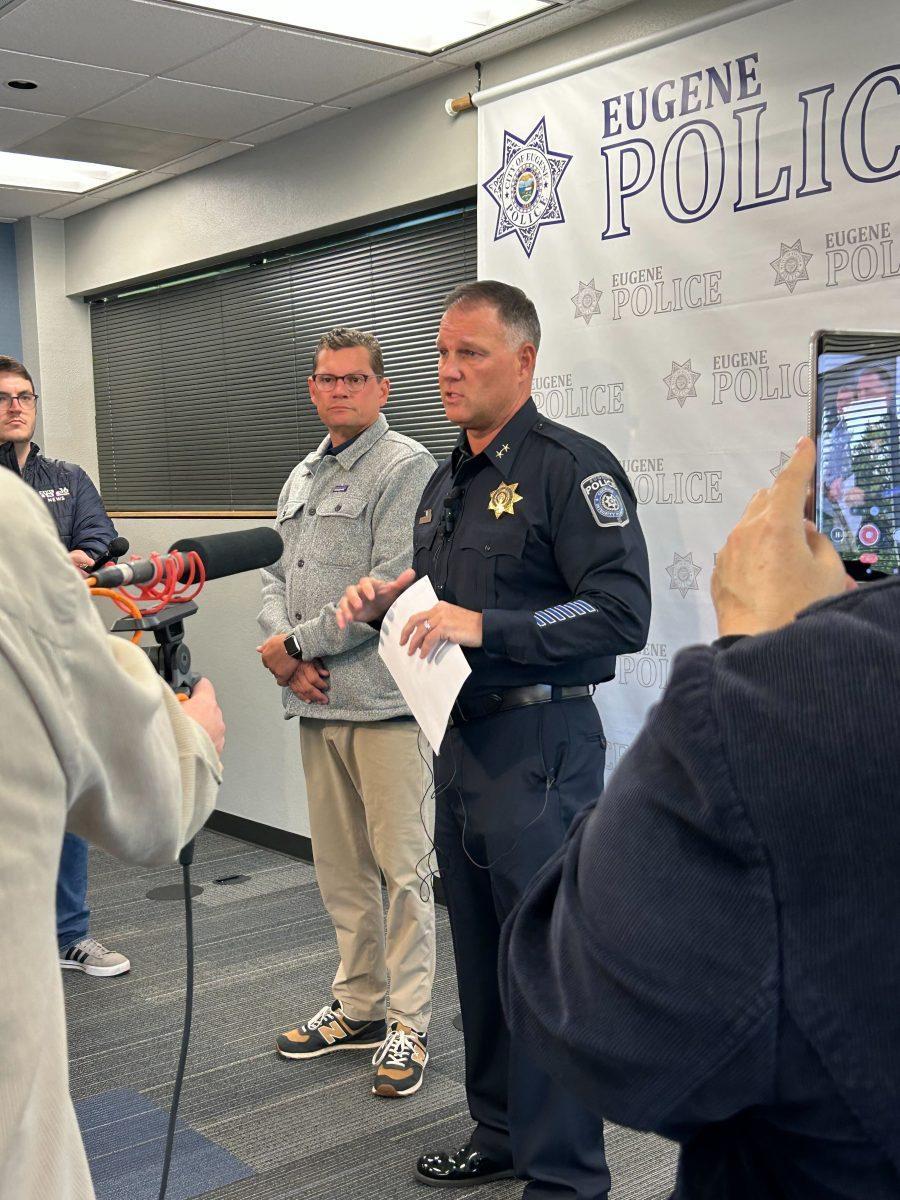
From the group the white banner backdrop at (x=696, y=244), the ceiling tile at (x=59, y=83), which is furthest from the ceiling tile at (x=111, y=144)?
the white banner backdrop at (x=696, y=244)

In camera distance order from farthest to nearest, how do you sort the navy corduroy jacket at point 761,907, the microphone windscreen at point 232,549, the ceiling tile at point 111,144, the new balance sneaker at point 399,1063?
the ceiling tile at point 111,144, the new balance sneaker at point 399,1063, the microphone windscreen at point 232,549, the navy corduroy jacket at point 761,907

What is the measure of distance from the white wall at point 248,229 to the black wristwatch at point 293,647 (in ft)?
5.70

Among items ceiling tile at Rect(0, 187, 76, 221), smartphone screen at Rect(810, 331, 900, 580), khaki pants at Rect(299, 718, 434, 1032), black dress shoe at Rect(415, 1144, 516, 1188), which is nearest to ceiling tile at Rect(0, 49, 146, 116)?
ceiling tile at Rect(0, 187, 76, 221)

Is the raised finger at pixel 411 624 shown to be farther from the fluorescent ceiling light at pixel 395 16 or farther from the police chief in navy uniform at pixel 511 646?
the fluorescent ceiling light at pixel 395 16

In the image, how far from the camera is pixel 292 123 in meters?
4.49

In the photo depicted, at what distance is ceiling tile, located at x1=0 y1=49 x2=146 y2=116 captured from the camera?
386 centimetres

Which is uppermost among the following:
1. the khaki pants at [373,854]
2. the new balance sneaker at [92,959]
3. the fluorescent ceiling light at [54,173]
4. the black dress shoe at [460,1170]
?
the fluorescent ceiling light at [54,173]

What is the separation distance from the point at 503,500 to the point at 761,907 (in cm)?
183

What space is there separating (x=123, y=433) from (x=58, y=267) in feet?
3.20

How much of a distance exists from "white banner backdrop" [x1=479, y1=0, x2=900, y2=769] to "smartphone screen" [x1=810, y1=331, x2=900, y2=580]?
1840 millimetres

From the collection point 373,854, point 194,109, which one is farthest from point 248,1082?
point 194,109

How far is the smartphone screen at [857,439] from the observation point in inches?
34.9

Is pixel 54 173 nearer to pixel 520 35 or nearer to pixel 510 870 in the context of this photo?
pixel 520 35

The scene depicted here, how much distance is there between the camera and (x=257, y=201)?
4.87m
